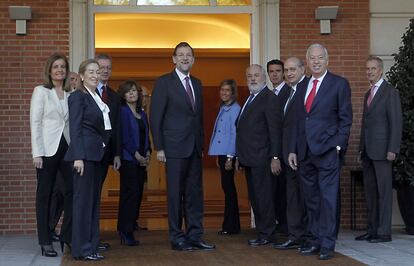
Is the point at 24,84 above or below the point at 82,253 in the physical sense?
above

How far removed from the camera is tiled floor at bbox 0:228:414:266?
7020mm

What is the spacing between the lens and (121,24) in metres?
14.5

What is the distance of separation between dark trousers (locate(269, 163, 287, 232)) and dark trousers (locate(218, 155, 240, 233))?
50 centimetres

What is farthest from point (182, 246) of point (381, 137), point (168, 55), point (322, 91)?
point (168, 55)

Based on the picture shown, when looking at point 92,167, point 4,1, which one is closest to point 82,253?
point 92,167

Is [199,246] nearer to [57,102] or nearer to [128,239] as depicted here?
[128,239]

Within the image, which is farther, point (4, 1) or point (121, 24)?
point (121, 24)

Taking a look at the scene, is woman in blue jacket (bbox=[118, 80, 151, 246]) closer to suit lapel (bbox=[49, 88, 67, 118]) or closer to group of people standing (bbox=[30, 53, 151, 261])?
group of people standing (bbox=[30, 53, 151, 261])

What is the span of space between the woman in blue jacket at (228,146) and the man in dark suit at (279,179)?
0.52 m

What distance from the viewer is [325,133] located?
7250 millimetres

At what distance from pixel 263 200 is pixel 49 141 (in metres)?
2.28

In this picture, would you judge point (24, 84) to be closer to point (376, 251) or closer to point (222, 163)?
point (222, 163)

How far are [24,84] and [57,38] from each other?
664 millimetres

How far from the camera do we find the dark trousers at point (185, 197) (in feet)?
25.1
